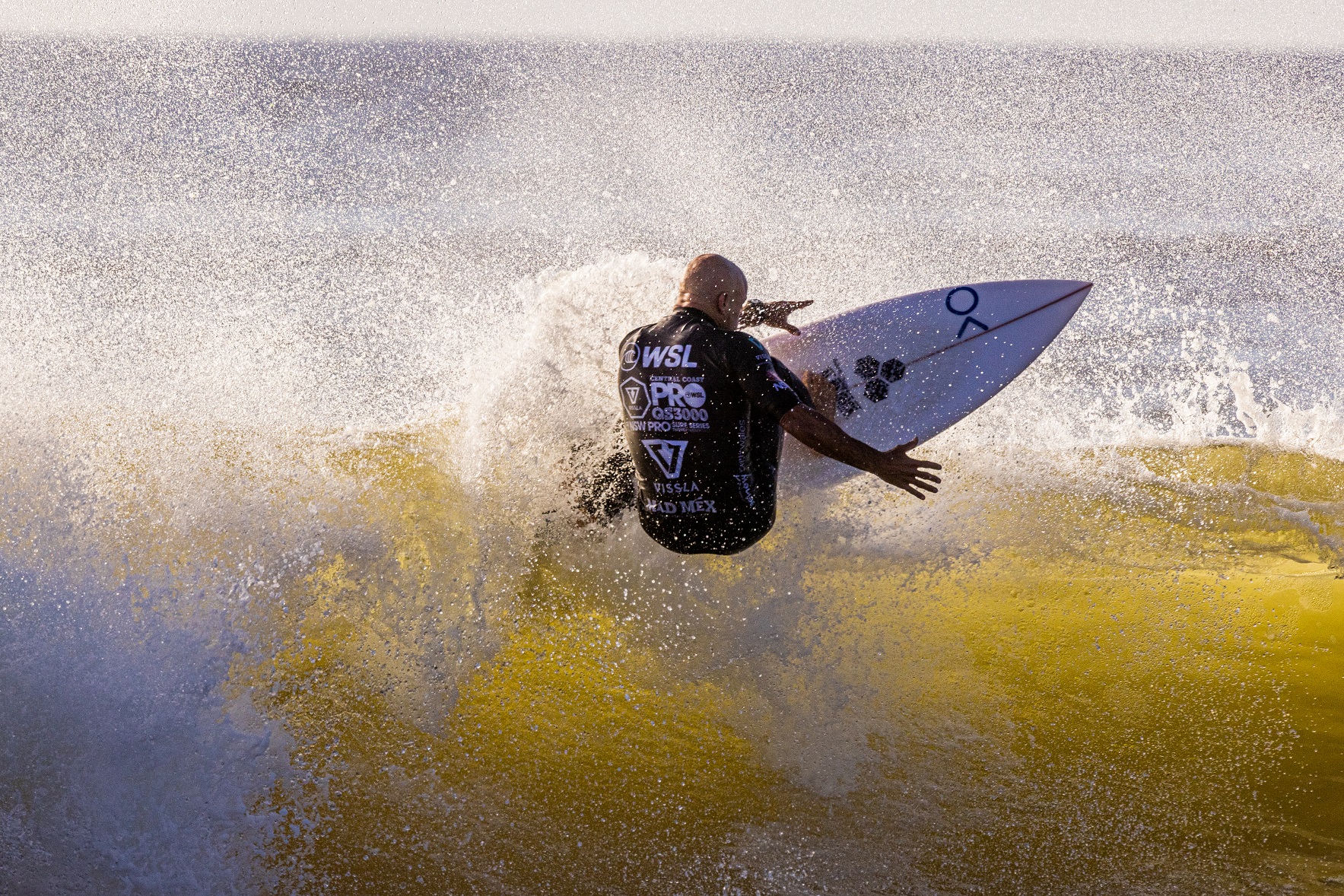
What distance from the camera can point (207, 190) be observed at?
420 inches

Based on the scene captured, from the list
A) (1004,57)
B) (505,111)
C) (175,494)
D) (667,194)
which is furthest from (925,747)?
(1004,57)

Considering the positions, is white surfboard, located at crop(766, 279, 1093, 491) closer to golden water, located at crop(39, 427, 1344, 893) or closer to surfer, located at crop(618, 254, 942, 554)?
golden water, located at crop(39, 427, 1344, 893)

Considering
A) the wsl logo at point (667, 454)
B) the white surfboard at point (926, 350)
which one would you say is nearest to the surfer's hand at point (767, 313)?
the white surfboard at point (926, 350)

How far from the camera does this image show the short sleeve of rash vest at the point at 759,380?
3.02m

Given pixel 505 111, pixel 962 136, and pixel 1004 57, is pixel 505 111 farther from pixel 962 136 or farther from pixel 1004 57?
pixel 1004 57

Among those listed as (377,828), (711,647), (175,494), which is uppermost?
(175,494)

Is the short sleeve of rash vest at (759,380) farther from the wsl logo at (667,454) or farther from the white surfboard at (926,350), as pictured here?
the white surfboard at (926,350)

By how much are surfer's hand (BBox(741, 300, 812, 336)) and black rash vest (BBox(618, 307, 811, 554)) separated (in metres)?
0.63

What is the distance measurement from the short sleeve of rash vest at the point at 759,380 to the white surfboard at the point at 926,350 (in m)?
1.12

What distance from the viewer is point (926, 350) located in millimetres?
4133

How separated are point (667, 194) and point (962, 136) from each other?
4.67 meters

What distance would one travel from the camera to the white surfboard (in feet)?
13.5

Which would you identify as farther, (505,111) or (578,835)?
(505,111)

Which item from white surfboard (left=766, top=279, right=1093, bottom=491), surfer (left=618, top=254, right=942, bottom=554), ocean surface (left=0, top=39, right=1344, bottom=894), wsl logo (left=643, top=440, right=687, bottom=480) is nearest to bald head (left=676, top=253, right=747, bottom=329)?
surfer (left=618, top=254, right=942, bottom=554)
